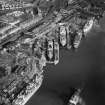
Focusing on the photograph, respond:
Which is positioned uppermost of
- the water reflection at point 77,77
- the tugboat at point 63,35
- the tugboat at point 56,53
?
the tugboat at point 63,35

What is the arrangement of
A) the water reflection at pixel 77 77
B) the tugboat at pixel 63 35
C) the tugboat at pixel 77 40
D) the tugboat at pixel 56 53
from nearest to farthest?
the water reflection at pixel 77 77 < the tugboat at pixel 56 53 < the tugboat at pixel 77 40 < the tugboat at pixel 63 35

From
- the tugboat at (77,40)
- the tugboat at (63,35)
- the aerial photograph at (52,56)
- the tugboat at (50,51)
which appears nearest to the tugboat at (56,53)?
the aerial photograph at (52,56)

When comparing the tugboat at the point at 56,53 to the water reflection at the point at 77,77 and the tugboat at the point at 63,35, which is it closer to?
the water reflection at the point at 77,77

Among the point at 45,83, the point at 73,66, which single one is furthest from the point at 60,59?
the point at 45,83

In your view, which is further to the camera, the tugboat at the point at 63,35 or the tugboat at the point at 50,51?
the tugboat at the point at 63,35

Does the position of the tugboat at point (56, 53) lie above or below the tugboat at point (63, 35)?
below

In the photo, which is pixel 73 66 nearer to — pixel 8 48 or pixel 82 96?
pixel 82 96

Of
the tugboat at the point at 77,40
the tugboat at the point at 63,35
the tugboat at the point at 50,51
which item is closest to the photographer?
the tugboat at the point at 50,51

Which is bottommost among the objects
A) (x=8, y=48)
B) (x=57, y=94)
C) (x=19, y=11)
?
(x=57, y=94)

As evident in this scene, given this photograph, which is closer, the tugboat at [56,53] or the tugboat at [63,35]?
the tugboat at [56,53]

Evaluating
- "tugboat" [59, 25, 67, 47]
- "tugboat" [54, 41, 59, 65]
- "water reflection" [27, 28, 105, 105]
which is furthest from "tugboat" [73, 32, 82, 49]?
"tugboat" [54, 41, 59, 65]

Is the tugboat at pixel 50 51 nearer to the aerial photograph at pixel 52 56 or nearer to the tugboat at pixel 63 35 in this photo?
the aerial photograph at pixel 52 56
